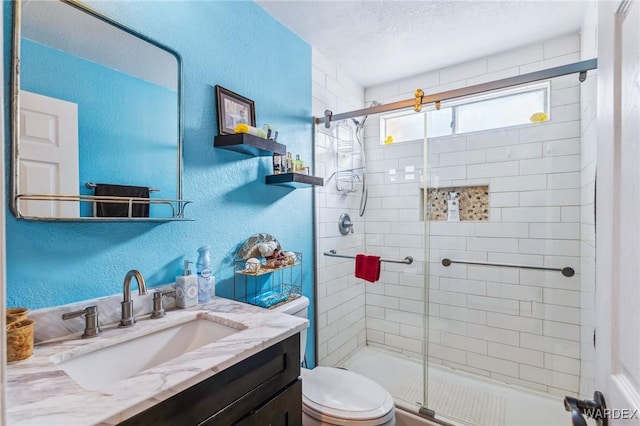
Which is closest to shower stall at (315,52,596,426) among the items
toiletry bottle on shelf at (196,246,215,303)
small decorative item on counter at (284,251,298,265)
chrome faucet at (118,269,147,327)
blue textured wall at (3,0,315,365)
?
blue textured wall at (3,0,315,365)

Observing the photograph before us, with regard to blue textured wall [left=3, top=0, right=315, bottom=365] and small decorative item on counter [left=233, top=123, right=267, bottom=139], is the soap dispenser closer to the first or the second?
blue textured wall [left=3, top=0, right=315, bottom=365]

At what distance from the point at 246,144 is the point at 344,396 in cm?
128

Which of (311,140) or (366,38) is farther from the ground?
(366,38)

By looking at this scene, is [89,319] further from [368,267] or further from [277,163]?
[368,267]

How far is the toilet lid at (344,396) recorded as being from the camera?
53.6 inches

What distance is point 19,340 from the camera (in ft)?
2.70

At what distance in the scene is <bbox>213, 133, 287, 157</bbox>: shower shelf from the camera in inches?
56.9

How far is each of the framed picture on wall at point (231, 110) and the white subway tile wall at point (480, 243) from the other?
0.71 meters

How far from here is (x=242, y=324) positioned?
109cm

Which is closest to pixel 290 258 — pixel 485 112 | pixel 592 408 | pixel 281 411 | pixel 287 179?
pixel 287 179

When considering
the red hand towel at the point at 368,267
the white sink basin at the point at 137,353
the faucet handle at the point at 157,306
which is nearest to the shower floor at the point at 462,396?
the red hand towel at the point at 368,267

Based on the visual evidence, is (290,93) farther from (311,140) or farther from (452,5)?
(452,5)

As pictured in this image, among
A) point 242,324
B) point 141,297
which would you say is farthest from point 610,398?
point 141,297

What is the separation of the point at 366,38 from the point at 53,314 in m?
2.21
